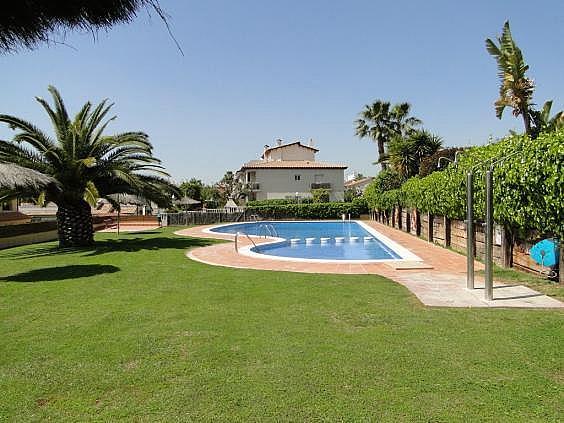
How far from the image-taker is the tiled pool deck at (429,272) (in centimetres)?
675

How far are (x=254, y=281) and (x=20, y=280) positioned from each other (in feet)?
17.2

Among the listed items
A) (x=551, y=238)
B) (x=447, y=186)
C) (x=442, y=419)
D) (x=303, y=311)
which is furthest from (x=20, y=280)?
(x=447, y=186)

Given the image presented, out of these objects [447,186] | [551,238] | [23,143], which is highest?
[23,143]

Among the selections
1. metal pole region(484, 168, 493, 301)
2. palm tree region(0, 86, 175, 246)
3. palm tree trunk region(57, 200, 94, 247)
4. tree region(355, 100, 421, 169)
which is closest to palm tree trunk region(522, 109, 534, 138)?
metal pole region(484, 168, 493, 301)

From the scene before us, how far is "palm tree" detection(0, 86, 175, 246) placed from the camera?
1499 centimetres

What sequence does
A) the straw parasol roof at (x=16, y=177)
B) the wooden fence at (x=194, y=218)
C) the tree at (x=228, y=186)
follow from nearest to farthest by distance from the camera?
the straw parasol roof at (x=16, y=177), the wooden fence at (x=194, y=218), the tree at (x=228, y=186)

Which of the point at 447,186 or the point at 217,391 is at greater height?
the point at 447,186

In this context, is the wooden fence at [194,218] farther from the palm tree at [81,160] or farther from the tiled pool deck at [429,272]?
the tiled pool deck at [429,272]

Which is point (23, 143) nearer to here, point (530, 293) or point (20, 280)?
point (20, 280)

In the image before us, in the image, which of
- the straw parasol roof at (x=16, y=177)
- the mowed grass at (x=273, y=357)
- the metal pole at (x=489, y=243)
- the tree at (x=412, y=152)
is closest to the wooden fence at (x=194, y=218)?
the tree at (x=412, y=152)

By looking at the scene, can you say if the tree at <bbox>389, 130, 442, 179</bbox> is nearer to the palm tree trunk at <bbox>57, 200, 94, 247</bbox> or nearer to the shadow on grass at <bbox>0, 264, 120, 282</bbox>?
the palm tree trunk at <bbox>57, 200, 94, 247</bbox>

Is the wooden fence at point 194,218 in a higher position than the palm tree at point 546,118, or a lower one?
lower

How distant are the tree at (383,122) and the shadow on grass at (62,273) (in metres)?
35.1

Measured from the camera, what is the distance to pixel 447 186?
1412 centimetres
